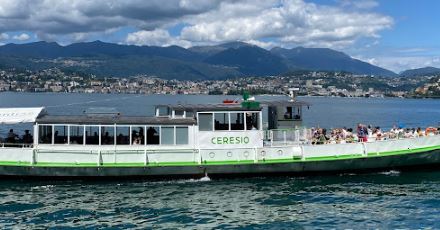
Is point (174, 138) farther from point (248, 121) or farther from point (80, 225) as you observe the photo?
point (80, 225)

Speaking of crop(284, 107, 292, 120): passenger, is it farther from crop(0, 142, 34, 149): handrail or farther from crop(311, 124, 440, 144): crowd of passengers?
crop(0, 142, 34, 149): handrail

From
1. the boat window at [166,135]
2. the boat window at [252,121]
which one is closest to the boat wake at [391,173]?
the boat window at [252,121]

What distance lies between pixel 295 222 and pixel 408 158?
37.7 feet

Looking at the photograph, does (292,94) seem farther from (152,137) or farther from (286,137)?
(152,137)

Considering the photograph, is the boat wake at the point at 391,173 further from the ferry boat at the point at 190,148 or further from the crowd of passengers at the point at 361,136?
the crowd of passengers at the point at 361,136

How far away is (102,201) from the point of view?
24.0 metres

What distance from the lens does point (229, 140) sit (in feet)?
93.6

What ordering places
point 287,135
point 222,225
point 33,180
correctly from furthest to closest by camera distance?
point 287,135, point 33,180, point 222,225

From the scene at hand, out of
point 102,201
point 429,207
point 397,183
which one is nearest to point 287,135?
point 397,183

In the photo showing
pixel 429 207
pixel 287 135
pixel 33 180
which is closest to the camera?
pixel 429 207

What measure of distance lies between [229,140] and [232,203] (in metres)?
5.50

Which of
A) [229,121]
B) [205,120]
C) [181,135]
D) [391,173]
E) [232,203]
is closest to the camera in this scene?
[232,203]

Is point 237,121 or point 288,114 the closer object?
point 237,121

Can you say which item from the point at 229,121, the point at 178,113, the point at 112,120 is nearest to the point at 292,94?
the point at 229,121
